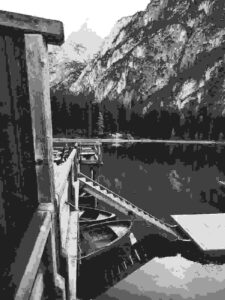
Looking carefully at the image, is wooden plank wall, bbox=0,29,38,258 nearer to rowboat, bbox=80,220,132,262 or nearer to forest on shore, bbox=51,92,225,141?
rowboat, bbox=80,220,132,262

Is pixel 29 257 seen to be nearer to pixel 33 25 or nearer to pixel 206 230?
pixel 33 25

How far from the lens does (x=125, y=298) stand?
381 inches

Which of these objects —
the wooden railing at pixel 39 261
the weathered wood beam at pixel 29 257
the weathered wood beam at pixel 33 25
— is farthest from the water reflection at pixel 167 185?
the weathered wood beam at pixel 33 25

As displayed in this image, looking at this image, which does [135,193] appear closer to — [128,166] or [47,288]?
[128,166]

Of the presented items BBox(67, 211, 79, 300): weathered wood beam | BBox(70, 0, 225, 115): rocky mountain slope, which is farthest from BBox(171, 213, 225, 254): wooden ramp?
BBox(70, 0, 225, 115): rocky mountain slope

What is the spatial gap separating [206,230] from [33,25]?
25.9ft

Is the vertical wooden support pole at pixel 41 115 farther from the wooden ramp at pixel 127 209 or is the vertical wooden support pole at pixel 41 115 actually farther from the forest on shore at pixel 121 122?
the forest on shore at pixel 121 122

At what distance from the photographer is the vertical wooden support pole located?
274 centimetres

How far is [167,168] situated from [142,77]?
440 feet

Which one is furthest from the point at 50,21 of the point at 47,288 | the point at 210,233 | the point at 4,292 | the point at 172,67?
the point at 172,67

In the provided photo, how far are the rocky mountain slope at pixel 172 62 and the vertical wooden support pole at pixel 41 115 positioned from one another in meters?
141

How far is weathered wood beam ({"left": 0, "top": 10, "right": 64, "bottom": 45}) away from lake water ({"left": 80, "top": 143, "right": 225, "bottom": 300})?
8.88 metres

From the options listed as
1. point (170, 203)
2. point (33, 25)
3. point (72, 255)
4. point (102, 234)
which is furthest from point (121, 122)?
point (33, 25)

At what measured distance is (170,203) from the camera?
27078mm
